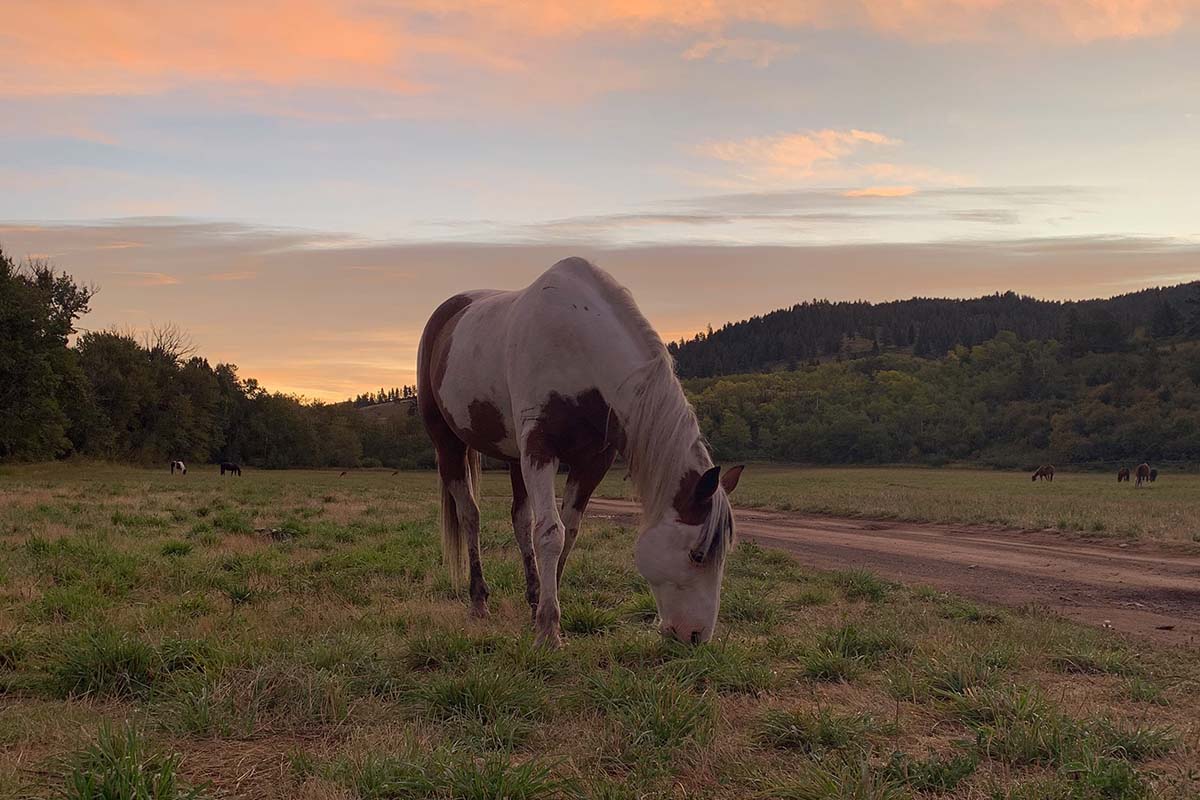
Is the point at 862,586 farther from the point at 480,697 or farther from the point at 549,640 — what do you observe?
the point at 480,697

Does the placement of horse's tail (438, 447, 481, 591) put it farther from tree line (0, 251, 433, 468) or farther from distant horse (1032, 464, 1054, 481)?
distant horse (1032, 464, 1054, 481)

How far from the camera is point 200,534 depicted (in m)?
11.8

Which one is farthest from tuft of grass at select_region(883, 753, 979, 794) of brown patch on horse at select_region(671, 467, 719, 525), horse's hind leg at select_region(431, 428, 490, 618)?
horse's hind leg at select_region(431, 428, 490, 618)

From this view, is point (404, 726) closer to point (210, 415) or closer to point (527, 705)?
point (527, 705)

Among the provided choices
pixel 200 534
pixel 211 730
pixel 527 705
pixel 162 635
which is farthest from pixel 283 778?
pixel 200 534

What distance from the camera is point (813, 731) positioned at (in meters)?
3.72

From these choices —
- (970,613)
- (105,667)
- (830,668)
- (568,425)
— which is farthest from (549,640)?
(970,613)

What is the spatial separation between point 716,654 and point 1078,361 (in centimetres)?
11964

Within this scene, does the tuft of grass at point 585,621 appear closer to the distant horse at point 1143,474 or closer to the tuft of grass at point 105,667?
the tuft of grass at point 105,667

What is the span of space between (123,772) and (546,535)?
3.26m

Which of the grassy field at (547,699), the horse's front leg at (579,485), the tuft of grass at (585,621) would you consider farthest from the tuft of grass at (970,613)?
the horse's front leg at (579,485)

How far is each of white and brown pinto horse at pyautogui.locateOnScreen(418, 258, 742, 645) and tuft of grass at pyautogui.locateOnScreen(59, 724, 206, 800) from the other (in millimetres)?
2795

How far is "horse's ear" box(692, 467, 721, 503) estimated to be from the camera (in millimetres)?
5031

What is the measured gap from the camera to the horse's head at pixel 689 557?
5312 mm
